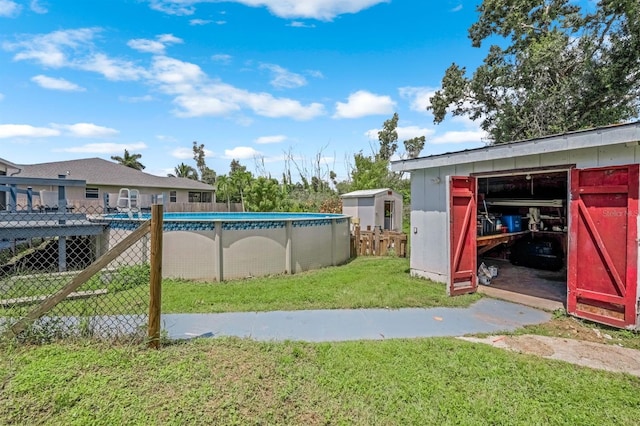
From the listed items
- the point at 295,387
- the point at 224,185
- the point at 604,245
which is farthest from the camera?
the point at 224,185

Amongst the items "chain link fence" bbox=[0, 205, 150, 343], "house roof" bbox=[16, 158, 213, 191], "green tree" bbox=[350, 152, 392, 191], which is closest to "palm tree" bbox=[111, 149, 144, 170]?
"house roof" bbox=[16, 158, 213, 191]

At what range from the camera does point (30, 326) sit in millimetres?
3311

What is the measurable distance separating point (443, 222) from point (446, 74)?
47.0 feet

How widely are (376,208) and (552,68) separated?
1025 cm

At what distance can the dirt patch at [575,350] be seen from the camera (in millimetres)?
3469

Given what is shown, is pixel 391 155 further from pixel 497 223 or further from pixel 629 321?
pixel 629 321

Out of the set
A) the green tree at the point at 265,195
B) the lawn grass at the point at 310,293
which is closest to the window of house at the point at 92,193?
the green tree at the point at 265,195

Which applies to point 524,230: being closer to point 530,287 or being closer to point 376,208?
point 530,287

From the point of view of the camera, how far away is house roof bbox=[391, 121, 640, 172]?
4.27 meters

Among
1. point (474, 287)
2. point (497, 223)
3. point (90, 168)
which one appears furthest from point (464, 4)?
point (90, 168)

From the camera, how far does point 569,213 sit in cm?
505

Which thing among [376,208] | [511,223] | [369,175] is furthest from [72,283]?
[369,175]

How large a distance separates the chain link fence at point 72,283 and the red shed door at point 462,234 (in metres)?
5.38

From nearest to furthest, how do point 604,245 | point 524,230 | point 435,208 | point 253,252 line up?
point 604,245, point 435,208, point 253,252, point 524,230
